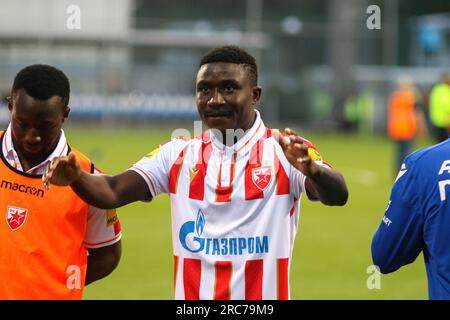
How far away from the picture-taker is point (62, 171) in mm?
4051

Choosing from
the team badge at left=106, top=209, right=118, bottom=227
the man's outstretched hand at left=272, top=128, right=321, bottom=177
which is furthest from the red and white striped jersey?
the team badge at left=106, top=209, right=118, bottom=227

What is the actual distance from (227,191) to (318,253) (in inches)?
309

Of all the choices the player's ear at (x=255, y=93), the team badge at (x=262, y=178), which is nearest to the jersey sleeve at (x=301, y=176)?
the team badge at (x=262, y=178)

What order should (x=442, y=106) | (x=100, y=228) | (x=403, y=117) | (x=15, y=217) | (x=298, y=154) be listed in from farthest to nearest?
(x=442, y=106), (x=403, y=117), (x=100, y=228), (x=15, y=217), (x=298, y=154)

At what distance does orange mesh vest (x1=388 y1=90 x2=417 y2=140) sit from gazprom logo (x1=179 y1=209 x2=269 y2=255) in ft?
53.6

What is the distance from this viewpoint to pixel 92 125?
39.7 metres

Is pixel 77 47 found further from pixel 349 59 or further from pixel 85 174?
pixel 85 174

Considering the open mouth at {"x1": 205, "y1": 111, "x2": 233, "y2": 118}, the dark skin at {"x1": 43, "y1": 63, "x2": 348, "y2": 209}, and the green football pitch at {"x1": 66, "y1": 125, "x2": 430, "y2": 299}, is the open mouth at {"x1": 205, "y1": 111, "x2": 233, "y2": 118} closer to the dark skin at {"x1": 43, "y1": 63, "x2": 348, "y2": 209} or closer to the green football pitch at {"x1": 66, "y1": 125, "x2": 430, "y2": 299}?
the dark skin at {"x1": 43, "y1": 63, "x2": 348, "y2": 209}

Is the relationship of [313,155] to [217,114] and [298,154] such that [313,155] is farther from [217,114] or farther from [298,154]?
[217,114]

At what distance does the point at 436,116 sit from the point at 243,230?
59.6 ft

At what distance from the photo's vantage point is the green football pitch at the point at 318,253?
31.1ft

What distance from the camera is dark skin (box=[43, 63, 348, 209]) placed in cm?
402

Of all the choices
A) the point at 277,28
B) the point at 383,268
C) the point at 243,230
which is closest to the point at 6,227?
the point at 243,230

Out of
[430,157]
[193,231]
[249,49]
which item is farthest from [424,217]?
[249,49]
